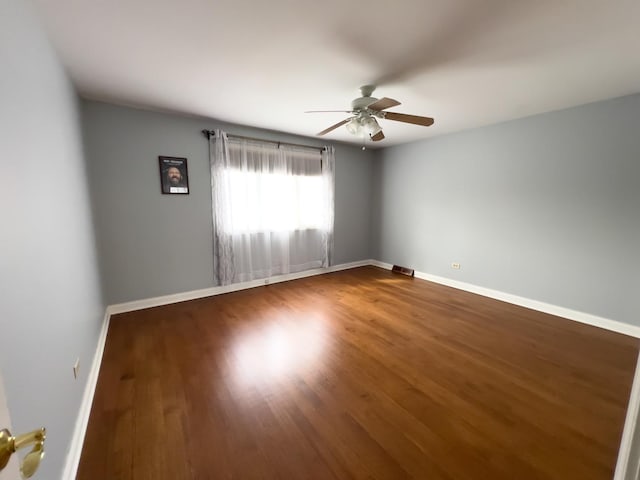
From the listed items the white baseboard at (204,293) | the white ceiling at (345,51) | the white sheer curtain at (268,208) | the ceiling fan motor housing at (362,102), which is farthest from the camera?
the white sheer curtain at (268,208)

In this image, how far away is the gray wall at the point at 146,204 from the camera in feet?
9.78

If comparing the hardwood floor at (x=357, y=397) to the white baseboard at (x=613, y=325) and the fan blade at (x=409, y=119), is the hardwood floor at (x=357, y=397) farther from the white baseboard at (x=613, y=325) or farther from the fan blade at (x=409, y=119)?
the fan blade at (x=409, y=119)

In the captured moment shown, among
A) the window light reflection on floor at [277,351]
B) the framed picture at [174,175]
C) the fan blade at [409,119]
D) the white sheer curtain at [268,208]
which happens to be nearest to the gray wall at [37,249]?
the window light reflection on floor at [277,351]

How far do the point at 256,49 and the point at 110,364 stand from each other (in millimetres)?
2785

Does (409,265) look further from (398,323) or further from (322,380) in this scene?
(322,380)

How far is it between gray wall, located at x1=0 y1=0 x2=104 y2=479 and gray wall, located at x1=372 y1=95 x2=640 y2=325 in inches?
178

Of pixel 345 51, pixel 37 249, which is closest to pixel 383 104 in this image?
pixel 345 51

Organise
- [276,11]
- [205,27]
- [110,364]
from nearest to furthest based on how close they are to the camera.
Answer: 1. [276,11]
2. [205,27]
3. [110,364]

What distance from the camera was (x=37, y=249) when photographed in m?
1.18

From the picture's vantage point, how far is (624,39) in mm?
1755

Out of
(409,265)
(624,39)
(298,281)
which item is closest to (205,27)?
(624,39)

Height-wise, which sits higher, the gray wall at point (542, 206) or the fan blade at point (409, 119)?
the fan blade at point (409, 119)

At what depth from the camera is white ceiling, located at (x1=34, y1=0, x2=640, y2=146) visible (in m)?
1.52

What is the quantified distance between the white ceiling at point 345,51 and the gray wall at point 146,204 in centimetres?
31
